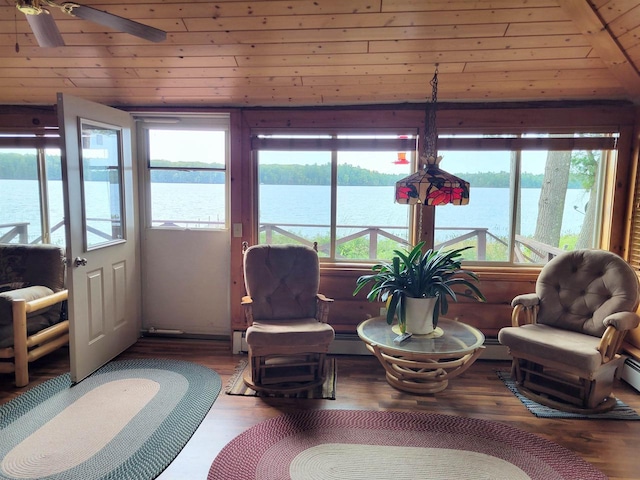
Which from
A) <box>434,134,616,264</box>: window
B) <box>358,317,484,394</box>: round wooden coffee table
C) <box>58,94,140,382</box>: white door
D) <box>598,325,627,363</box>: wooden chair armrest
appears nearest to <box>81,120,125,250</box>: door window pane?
<box>58,94,140,382</box>: white door

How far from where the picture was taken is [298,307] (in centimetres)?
332

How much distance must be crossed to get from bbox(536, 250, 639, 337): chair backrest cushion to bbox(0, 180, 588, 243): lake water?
55cm

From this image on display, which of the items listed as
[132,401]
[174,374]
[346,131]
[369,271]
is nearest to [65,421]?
[132,401]

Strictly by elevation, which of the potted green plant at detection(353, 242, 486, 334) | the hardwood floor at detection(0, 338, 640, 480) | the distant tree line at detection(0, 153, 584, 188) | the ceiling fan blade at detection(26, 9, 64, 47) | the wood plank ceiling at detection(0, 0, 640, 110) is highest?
the wood plank ceiling at detection(0, 0, 640, 110)

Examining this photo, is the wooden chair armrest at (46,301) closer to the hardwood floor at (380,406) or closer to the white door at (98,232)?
the white door at (98,232)

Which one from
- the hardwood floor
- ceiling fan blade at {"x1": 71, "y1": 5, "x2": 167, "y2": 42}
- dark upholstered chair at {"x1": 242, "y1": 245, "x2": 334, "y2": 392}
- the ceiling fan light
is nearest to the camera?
the ceiling fan light

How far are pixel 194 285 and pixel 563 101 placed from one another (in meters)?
3.64

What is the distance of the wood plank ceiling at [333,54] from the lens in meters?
2.44

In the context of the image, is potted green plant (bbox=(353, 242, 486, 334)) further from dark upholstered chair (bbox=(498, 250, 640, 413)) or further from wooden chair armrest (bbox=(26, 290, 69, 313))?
wooden chair armrest (bbox=(26, 290, 69, 313))

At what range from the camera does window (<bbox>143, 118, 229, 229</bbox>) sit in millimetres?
3773

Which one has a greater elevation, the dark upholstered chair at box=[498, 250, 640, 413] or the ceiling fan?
the ceiling fan

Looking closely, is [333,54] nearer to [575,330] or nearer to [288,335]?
→ [288,335]

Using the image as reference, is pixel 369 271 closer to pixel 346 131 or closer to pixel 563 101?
pixel 346 131

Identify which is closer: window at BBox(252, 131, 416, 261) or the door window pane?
the door window pane
